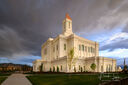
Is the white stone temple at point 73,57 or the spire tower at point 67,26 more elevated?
the spire tower at point 67,26

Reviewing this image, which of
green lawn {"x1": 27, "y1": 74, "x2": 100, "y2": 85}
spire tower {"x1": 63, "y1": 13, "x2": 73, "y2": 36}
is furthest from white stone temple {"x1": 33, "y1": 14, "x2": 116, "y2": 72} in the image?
green lawn {"x1": 27, "y1": 74, "x2": 100, "y2": 85}

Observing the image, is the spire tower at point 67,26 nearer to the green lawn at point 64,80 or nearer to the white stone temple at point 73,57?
the white stone temple at point 73,57

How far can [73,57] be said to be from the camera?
37219 mm

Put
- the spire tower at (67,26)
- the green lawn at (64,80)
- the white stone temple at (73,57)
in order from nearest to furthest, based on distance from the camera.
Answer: the green lawn at (64,80)
the white stone temple at (73,57)
the spire tower at (67,26)

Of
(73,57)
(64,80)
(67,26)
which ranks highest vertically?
(67,26)

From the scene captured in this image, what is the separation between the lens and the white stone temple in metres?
40.0

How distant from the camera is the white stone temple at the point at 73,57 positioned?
39969mm

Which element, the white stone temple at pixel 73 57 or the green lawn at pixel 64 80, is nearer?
the green lawn at pixel 64 80

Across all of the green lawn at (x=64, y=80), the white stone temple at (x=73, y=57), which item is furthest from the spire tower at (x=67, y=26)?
the green lawn at (x=64, y=80)

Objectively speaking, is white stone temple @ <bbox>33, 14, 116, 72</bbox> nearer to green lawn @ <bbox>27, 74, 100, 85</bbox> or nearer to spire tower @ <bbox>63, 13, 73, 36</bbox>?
spire tower @ <bbox>63, 13, 73, 36</bbox>

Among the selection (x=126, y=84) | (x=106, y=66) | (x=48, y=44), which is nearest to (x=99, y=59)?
(x=106, y=66)

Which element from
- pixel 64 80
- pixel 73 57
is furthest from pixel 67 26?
pixel 64 80

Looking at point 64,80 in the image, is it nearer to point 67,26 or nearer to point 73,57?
point 73,57

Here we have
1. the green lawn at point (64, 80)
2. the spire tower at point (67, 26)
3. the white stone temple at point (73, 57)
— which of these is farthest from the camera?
the spire tower at point (67, 26)
